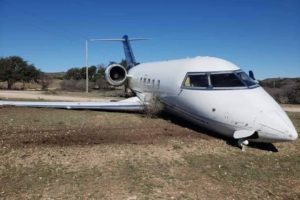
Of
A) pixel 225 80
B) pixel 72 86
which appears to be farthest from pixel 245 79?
pixel 72 86

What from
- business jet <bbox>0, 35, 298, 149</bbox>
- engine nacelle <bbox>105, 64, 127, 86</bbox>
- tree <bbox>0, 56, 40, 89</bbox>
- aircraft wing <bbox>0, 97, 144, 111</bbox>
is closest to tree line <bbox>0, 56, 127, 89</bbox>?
tree <bbox>0, 56, 40, 89</bbox>

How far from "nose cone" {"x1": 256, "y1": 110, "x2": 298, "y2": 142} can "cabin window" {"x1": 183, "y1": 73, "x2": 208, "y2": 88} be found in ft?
8.47

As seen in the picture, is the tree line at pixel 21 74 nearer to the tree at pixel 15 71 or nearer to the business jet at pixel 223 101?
the tree at pixel 15 71

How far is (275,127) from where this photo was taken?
9.55 metres

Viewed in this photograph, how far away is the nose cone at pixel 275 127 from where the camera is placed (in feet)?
30.8

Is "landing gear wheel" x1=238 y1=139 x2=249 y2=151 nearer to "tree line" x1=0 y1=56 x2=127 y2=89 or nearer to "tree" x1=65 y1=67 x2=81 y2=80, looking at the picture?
"tree line" x1=0 y1=56 x2=127 y2=89

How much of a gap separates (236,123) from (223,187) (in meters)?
3.57

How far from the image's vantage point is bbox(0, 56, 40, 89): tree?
54.6 m

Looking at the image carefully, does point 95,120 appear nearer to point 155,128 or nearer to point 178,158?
point 155,128

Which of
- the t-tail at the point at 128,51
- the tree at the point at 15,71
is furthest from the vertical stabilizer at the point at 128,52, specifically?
the tree at the point at 15,71

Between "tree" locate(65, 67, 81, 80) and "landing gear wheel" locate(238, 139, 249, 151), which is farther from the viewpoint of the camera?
"tree" locate(65, 67, 81, 80)

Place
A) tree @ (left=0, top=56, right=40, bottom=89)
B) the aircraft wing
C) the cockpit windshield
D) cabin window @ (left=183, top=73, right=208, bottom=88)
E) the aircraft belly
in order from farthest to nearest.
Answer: tree @ (left=0, top=56, right=40, bottom=89) → the aircraft wing → cabin window @ (left=183, top=73, right=208, bottom=88) → the cockpit windshield → the aircraft belly

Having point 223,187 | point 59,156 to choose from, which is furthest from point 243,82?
point 59,156

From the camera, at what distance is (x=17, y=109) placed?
17500 mm
